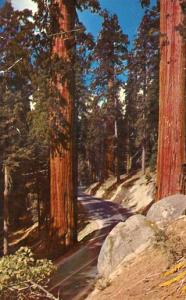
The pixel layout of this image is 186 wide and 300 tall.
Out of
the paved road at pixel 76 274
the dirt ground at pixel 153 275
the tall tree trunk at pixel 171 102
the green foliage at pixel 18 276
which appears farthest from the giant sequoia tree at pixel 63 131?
the green foliage at pixel 18 276

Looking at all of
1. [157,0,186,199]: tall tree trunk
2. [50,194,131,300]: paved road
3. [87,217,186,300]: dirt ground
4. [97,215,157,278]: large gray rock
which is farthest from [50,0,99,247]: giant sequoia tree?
[87,217,186,300]: dirt ground

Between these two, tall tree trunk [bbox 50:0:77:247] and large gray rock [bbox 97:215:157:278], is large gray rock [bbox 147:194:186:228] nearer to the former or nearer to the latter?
large gray rock [bbox 97:215:157:278]

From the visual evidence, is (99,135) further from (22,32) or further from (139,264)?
(139,264)

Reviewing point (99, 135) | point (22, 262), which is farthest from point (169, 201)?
point (99, 135)

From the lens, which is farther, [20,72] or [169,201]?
[20,72]

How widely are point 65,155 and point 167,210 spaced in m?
4.42

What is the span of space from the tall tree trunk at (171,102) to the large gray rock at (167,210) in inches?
54.3

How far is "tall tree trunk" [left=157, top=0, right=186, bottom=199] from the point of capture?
924 cm

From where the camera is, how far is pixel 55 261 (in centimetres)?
1035

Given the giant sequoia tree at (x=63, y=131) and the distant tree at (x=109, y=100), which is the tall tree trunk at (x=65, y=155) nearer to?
the giant sequoia tree at (x=63, y=131)

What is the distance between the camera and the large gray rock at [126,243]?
683 cm

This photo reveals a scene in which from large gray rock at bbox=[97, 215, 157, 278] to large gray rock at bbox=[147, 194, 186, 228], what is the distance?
0.27 meters

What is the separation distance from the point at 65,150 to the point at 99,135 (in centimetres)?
4417

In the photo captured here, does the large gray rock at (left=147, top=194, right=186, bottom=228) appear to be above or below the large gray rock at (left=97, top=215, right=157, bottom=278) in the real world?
above
